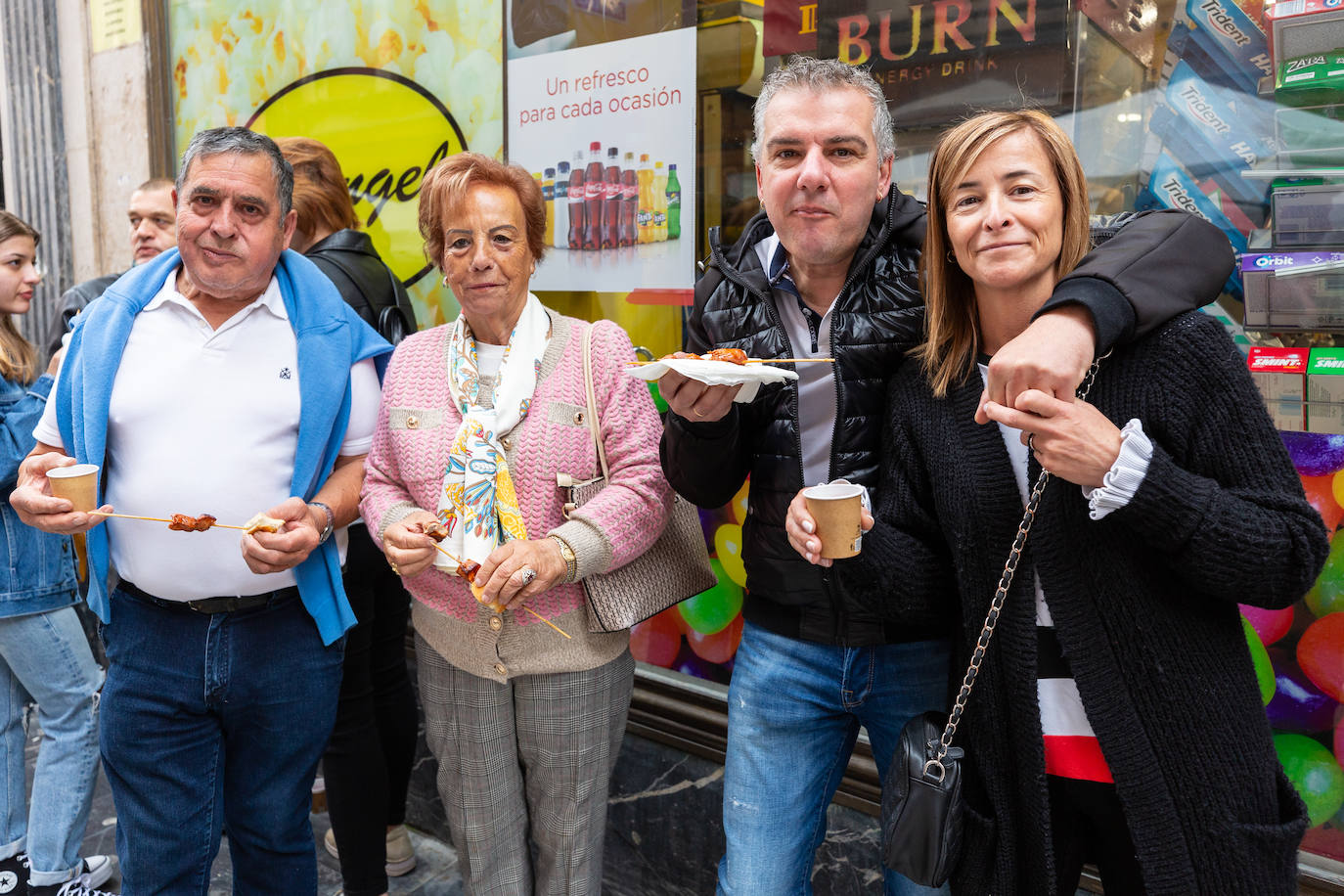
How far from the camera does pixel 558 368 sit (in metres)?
2.42

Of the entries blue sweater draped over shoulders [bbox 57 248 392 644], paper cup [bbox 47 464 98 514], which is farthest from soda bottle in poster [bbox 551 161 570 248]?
paper cup [bbox 47 464 98 514]

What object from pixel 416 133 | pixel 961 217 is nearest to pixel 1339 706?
pixel 961 217

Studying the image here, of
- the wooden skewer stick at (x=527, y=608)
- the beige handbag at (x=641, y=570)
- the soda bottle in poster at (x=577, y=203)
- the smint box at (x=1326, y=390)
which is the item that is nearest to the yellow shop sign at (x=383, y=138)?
the soda bottle in poster at (x=577, y=203)

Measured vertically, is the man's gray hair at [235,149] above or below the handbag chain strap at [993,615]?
above

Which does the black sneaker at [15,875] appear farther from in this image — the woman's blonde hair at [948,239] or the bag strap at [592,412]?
the woman's blonde hair at [948,239]

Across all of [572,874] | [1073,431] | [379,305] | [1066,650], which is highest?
[379,305]

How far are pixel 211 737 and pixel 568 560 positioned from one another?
43.2 inches

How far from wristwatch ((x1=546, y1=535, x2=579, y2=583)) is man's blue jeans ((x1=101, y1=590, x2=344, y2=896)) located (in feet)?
2.64

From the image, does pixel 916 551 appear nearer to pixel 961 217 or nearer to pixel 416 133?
pixel 961 217

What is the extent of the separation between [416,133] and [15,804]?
10.0 feet

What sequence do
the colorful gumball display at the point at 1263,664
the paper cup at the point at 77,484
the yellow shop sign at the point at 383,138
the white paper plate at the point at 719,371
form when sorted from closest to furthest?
1. the white paper plate at the point at 719,371
2. the paper cup at the point at 77,484
3. the colorful gumball display at the point at 1263,664
4. the yellow shop sign at the point at 383,138

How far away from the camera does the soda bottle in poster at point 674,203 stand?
11.4ft

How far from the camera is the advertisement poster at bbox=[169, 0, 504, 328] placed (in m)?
4.17

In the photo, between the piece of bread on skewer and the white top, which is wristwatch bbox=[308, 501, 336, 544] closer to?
the piece of bread on skewer
